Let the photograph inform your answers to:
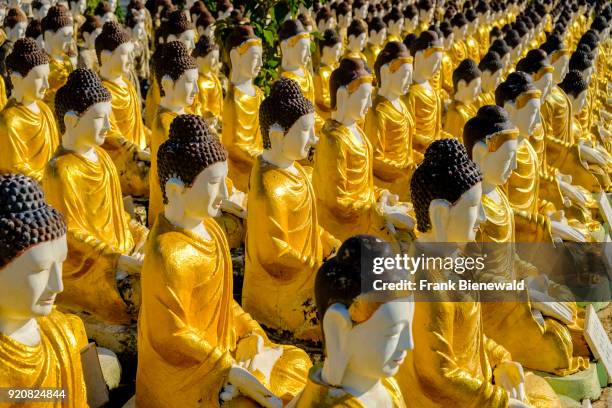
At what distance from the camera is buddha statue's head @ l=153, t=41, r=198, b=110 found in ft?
21.8

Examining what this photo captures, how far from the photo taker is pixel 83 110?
16.4ft

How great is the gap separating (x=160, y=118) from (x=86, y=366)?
3.29 m

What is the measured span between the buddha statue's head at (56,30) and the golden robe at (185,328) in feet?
19.0

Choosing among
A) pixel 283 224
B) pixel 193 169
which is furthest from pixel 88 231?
pixel 193 169

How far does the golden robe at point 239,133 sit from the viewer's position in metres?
7.61

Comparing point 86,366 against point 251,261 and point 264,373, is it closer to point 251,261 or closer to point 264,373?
point 264,373

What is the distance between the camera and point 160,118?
672cm

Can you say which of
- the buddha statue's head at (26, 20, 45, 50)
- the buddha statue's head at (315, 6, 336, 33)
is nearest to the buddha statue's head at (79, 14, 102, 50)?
the buddha statue's head at (26, 20, 45, 50)

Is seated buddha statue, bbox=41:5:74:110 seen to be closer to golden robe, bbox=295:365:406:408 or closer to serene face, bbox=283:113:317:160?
serene face, bbox=283:113:317:160

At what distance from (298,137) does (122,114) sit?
11.6 feet

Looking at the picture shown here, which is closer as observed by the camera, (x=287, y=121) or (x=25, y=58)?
(x=287, y=121)

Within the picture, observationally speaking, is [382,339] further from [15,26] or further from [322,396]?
[15,26]

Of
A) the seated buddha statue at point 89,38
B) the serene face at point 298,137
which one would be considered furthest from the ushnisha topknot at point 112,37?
the serene face at point 298,137

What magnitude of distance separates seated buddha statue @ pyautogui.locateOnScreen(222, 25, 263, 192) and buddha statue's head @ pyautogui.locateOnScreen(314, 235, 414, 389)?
189 inches
